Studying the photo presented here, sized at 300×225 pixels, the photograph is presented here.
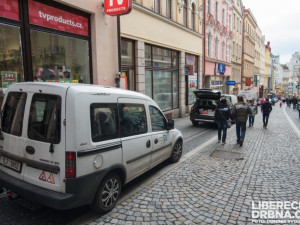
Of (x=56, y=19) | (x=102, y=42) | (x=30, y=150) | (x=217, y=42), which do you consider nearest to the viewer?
(x=30, y=150)

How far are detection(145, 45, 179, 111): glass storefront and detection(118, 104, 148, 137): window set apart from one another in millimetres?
8344

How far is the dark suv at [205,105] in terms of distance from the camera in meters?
11.6

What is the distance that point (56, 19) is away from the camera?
7684 mm

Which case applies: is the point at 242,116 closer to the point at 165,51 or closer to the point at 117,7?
the point at 117,7

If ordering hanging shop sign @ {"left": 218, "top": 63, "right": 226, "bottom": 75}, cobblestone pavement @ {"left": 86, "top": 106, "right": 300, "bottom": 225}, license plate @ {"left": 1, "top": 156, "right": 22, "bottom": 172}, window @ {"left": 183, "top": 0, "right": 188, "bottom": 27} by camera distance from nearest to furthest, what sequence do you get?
1. license plate @ {"left": 1, "top": 156, "right": 22, "bottom": 172}
2. cobblestone pavement @ {"left": 86, "top": 106, "right": 300, "bottom": 225}
3. window @ {"left": 183, "top": 0, "right": 188, "bottom": 27}
4. hanging shop sign @ {"left": 218, "top": 63, "right": 226, "bottom": 75}

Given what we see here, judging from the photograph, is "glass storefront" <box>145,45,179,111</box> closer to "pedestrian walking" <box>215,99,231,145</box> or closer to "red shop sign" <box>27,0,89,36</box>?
"red shop sign" <box>27,0,89,36</box>

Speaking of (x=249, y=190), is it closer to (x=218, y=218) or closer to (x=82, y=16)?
(x=218, y=218)

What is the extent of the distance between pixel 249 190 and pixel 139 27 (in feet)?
31.0

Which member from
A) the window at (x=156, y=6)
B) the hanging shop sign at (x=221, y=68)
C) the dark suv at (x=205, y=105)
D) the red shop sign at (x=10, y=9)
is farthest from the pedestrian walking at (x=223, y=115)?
the hanging shop sign at (x=221, y=68)

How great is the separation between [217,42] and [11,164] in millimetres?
24313

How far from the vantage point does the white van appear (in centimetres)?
310

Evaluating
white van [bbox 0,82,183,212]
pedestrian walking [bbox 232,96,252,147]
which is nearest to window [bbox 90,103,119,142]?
white van [bbox 0,82,183,212]

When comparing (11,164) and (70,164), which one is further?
(11,164)

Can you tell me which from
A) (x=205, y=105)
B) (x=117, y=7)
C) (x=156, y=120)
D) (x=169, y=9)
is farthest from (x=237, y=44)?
(x=156, y=120)
